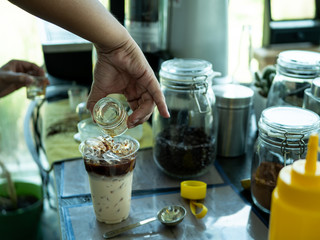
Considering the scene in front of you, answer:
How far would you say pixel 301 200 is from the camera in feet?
1.52

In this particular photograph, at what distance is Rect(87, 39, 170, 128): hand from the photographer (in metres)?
0.76

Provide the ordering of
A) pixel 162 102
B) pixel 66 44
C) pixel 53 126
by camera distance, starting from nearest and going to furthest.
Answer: pixel 162 102 → pixel 53 126 → pixel 66 44

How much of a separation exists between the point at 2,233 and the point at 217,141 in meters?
0.92

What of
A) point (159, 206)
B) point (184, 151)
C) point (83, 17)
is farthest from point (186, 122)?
point (83, 17)

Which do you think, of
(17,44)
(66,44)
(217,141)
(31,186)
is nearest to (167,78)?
(217,141)

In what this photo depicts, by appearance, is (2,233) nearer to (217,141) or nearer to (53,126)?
(53,126)

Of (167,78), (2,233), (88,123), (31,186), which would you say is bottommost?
(2,233)

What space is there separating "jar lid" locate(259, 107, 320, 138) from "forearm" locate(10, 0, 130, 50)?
1.01ft

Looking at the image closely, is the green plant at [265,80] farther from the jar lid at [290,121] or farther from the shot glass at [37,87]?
the shot glass at [37,87]

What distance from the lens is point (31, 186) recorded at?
1500mm

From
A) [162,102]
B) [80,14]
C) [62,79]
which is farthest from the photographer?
[62,79]

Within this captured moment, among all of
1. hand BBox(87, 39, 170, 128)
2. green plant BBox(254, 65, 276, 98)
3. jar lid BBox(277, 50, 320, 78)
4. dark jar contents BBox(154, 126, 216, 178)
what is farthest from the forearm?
green plant BBox(254, 65, 276, 98)

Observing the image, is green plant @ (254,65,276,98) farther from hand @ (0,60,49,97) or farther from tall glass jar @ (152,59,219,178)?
hand @ (0,60,49,97)

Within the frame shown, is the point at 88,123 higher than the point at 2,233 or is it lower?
higher
